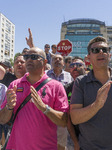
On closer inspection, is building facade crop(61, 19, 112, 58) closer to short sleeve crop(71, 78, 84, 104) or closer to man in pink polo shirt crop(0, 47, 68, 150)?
man in pink polo shirt crop(0, 47, 68, 150)

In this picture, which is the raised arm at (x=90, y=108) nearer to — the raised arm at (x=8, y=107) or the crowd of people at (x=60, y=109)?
the crowd of people at (x=60, y=109)

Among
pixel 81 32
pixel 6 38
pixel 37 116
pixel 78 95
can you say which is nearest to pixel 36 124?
pixel 37 116

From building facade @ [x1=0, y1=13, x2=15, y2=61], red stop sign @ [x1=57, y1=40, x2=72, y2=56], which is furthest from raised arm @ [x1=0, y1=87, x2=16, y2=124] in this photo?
building facade @ [x1=0, y1=13, x2=15, y2=61]

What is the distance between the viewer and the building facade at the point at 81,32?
79.5 metres

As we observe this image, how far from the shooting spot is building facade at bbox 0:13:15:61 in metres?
82.2

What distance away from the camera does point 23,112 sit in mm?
2059

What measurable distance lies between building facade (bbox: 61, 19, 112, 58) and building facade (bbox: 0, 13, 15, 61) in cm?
2918

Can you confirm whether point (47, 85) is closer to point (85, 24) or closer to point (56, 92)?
point (56, 92)

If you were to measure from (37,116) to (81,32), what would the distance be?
287 feet

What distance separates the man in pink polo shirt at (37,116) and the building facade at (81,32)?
76907 millimetres

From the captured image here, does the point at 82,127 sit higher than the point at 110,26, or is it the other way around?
the point at 110,26

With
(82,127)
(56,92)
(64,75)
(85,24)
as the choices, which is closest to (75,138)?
(82,127)

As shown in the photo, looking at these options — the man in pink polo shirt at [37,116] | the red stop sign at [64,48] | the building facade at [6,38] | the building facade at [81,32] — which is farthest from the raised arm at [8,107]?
the building facade at [6,38]

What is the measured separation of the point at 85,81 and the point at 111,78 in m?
0.32
